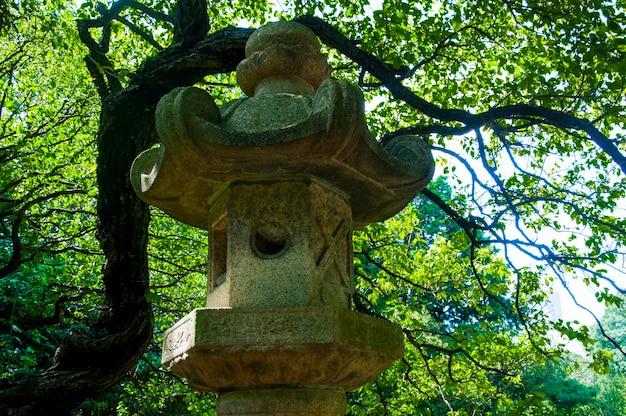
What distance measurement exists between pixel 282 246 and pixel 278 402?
77 centimetres

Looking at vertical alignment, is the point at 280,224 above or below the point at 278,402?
above

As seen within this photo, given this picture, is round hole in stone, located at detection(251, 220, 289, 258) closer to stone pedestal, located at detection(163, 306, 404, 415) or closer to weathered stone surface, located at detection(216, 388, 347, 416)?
stone pedestal, located at detection(163, 306, 404, 415)

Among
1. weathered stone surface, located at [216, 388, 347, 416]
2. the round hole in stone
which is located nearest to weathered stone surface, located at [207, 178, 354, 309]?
the round hole in stone

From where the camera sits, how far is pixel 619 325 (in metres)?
40.1

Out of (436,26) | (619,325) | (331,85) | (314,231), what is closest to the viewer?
(331,85)

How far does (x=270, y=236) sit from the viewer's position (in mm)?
2934

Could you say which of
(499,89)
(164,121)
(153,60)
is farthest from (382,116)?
(164,121)

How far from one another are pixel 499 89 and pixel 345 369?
4907mm

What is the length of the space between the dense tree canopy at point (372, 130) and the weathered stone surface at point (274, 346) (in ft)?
5.24

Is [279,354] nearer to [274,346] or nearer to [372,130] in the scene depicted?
[274,346]

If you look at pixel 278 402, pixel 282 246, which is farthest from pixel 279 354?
pixel 282 246

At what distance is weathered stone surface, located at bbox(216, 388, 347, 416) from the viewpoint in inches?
106

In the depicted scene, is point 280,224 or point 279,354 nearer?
point 279,354

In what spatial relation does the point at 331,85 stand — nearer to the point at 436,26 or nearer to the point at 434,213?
the point at 436,26
